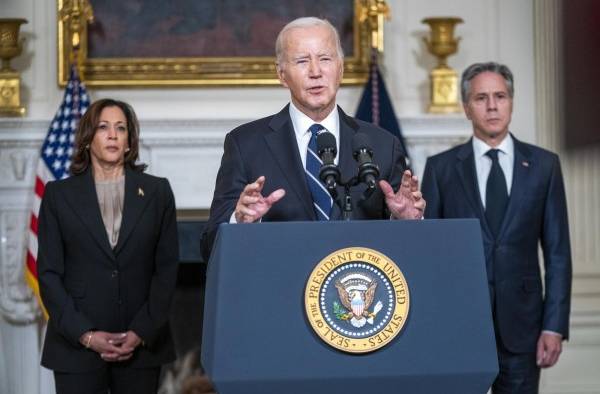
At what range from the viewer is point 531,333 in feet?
12.8

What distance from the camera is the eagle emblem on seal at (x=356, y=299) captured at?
72.4 inches

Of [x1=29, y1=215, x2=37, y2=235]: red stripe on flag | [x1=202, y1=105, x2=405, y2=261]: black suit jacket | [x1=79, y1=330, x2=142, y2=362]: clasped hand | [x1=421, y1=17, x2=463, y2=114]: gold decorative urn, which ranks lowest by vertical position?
[x1=79, y1=330, x2=142, y2=362]: clasped hand

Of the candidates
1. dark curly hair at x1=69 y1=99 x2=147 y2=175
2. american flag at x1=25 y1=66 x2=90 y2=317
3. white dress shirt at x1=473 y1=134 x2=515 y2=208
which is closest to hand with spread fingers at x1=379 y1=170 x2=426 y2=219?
white dress shirt at x1=473 y1=134 x2=515 y2=208

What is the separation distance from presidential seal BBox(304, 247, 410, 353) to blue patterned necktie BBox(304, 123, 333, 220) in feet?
1.95

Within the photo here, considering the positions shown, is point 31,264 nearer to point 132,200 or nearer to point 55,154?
point 55,154

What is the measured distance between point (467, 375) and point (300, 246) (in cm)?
38

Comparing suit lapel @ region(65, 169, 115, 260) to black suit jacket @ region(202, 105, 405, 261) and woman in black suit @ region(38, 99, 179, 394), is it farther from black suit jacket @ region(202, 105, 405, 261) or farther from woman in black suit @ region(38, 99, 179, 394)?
black suit jacket @ region(202, 105, 405, 261)

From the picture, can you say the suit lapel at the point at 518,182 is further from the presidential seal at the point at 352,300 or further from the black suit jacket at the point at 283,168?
the presidential seal at the point at 352,300

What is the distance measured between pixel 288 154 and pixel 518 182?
5.49 ft

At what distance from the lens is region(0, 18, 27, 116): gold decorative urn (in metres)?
6.16

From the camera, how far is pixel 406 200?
2221mm

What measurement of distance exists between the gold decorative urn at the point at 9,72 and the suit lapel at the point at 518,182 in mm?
3409

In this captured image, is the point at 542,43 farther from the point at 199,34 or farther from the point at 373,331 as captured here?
the point at 373,331

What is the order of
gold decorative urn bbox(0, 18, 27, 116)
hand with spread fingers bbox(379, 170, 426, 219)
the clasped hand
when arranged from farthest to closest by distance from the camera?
gold decorative urn bbox(0, 18, 27, 116)
the clasped hand
hand with spread fingers bbox(379, 170, 426, 219)
